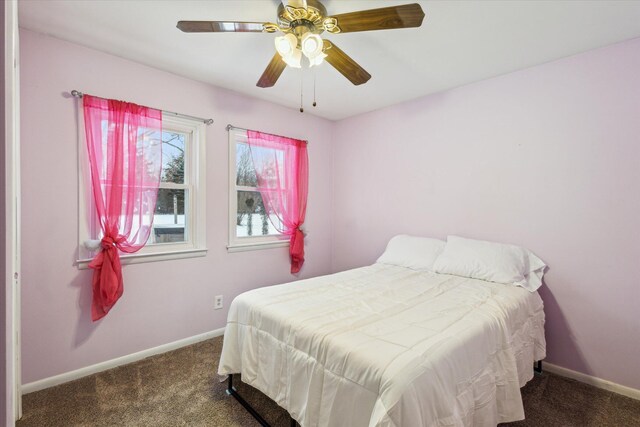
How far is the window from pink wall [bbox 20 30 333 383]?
0.28 feet

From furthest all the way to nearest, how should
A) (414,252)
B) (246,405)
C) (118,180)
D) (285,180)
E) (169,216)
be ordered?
(285,180)
(414,252)
(169,216)
(118,180)
(246,405)

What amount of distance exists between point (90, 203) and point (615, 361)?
12.9ft

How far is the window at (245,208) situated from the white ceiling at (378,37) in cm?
66

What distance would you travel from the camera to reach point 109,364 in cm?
220

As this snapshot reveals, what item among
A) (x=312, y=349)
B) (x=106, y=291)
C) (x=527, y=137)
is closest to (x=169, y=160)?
(x=106, y=291)

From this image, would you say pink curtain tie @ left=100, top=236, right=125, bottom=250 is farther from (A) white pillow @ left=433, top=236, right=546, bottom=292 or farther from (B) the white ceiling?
(A) white pillow @ left=433, top=236, right=546, bottom=292

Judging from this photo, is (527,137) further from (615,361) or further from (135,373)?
(135,373)

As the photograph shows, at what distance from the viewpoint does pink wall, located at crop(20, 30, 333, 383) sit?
193cm

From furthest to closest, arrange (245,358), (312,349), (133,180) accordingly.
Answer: (133,180)
(245,358)
(312,349)

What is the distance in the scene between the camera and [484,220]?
263 cm

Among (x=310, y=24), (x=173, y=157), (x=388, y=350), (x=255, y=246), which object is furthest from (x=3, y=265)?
(x=255, y=246)

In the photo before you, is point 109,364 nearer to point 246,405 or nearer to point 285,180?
point 246,405

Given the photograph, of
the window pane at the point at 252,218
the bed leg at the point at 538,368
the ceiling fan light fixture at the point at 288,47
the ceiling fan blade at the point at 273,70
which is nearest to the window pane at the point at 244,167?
the window pane at the point at 252,218

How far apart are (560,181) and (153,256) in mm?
3322
